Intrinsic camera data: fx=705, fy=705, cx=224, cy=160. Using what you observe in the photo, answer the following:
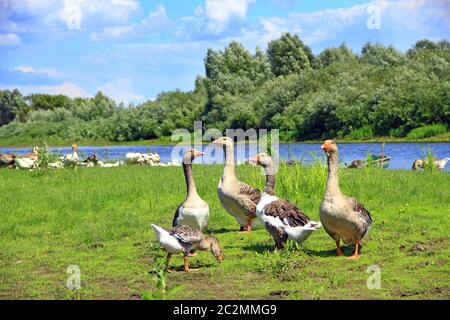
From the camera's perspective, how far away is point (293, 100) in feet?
213

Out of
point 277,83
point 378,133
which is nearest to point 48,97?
point 277,83

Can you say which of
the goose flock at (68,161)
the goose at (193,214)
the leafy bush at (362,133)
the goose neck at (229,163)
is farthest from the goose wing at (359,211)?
the leafy bush at (362,133)

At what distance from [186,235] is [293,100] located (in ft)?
181

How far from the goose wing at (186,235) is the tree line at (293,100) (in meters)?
43.0

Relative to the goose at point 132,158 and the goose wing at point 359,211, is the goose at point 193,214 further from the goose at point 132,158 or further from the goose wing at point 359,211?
the goose at point 132,158

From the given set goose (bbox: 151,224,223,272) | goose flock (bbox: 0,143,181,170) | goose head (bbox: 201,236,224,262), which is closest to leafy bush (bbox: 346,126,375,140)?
goose flock (bbox: 0,143,181,170)

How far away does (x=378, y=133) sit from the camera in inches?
2151

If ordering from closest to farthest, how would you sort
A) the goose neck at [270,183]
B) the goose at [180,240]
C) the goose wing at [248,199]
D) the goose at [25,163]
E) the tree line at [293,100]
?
1. the goose at [180,240]
2. the goose neck at [270,183]
3. the goose wing at [248,199]
4. the goose at [25,163]
5. the tree line at [293,100]

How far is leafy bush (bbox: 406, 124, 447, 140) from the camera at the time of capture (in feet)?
165

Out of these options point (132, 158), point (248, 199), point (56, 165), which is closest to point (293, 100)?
point (132, 158)

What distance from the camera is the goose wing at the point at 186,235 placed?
10.4m

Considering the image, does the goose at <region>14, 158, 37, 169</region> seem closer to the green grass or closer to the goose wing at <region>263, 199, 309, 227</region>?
the green grass

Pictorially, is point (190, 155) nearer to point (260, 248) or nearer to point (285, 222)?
point (260, 248)
